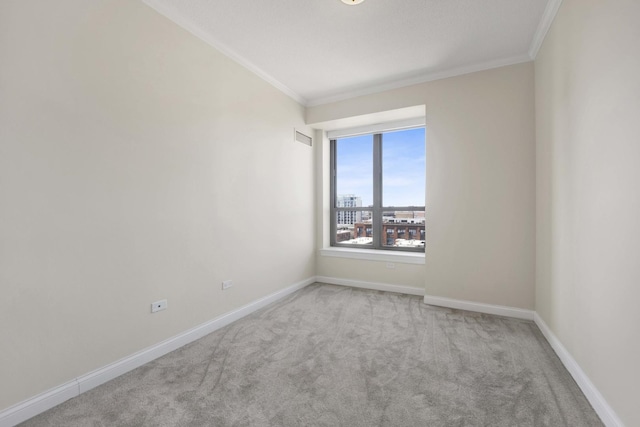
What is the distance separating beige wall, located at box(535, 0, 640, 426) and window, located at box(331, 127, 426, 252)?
72.2 inches

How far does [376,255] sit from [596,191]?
271 cm

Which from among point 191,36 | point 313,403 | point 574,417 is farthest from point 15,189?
point 574,417

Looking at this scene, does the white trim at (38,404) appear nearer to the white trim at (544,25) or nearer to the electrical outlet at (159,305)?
the electrical outlet at (159,305)

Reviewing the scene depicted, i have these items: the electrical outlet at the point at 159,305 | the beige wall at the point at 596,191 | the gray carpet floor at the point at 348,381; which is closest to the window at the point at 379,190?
the gray carpet floor at the point at 348,381

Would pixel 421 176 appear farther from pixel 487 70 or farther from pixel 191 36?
pixel 191 36

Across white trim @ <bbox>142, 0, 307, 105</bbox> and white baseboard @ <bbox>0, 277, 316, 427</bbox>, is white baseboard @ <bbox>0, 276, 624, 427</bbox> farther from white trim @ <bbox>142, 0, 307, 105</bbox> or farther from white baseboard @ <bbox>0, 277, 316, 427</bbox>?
white trim @ <bbox>142, 0, 307, 105</bbox>

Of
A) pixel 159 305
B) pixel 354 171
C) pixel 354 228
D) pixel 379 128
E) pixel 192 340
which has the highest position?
pixel 379 128

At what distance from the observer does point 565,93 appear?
2.18 meters

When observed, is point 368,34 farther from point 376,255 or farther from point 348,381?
point 348,381

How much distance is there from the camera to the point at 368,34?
2691 millimetres

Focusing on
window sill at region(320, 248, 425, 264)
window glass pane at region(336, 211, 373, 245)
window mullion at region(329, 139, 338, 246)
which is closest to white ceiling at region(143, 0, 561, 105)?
window mullion at region(329, 139, 338, 246)

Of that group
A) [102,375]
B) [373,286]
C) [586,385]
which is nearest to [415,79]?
[373,286]

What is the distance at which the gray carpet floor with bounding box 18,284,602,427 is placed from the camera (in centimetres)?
161

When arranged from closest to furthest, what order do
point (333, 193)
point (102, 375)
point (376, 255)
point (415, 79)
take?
point (102, 375) < point (415, 79) < point (376, 255) < point (333, 193)
